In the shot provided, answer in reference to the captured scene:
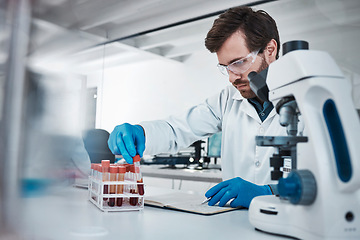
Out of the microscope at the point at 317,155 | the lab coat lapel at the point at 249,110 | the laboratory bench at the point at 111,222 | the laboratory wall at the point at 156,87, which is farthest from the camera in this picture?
the laboratory wall at the point at 156,87

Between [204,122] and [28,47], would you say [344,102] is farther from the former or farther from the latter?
[204,122]

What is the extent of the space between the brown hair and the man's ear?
2 centimetres

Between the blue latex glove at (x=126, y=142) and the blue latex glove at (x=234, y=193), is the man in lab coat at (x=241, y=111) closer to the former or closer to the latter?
the blue latex glove at (x=126, y=142)

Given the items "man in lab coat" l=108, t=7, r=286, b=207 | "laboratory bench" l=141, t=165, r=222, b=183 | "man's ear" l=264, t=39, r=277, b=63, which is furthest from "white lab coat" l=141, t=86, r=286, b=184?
"laboratory bench" l=141, t=165, r=222, b=183

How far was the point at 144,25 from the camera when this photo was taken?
168 inches

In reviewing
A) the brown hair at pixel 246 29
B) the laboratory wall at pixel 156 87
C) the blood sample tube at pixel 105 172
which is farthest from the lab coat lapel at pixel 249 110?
the laboratory wall at pixel 156 87

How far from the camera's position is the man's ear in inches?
62.3

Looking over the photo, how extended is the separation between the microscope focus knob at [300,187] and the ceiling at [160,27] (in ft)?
1.62

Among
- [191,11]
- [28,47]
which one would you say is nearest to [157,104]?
[191,11]

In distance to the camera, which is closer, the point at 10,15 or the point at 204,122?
the point at 10,15

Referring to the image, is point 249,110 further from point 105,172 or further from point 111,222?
point 111,222

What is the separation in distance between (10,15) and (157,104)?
5.01m

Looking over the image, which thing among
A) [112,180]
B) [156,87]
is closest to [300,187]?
[112,180]

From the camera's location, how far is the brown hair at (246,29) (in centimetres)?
153
